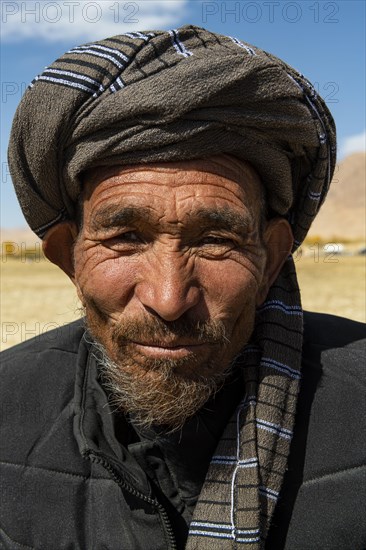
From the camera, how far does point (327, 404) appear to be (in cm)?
243

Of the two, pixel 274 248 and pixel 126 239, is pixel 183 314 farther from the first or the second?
pixel 274 248

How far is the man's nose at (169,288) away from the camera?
2.05 metres

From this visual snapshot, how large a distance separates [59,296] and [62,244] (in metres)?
13.4

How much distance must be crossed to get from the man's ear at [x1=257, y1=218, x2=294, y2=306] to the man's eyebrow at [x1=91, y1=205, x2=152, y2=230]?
54 cm

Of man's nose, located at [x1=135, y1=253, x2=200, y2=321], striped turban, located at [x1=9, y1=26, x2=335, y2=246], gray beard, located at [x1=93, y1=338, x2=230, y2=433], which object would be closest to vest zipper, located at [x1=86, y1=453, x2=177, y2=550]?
gray beard, located at [x1=93, y1=338, x2=230, y2=433]

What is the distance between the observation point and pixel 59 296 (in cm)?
1576

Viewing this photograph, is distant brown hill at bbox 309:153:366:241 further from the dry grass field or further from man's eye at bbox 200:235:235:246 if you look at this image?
man's eye at bbox 200:235:235:246

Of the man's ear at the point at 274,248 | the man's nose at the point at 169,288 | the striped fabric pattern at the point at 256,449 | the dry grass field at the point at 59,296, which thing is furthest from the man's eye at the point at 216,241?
the dry grass field at the point at 59,296

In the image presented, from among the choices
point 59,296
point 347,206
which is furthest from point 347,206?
point 59,296

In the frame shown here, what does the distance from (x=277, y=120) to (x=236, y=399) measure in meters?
1.03

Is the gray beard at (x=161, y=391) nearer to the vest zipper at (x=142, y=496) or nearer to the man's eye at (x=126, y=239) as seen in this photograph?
the vest zipper at (x=142, y=496)

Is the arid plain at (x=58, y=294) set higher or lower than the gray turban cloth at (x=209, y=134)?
lower

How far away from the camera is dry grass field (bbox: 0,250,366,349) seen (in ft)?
35.8

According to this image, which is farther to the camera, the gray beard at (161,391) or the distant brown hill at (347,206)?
the distant brown hill at (347,206)
